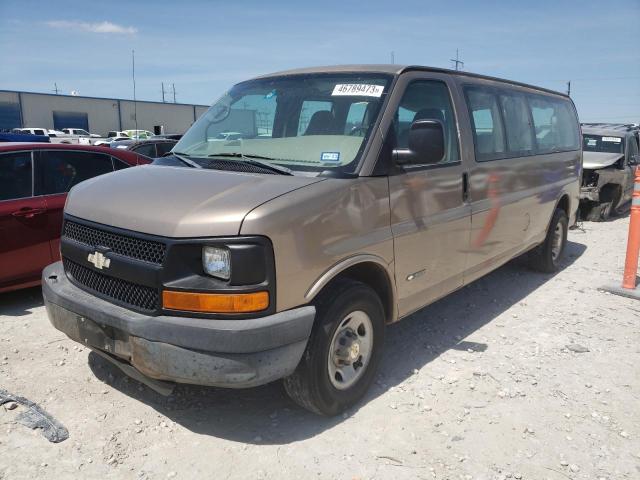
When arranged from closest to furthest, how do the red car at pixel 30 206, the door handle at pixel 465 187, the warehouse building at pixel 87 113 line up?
A: the door handle at pixel 465 187 → the red car at pixel 30 206 → the warehouse building at pixel 87 113

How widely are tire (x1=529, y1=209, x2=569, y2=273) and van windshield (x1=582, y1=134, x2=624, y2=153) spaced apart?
5.52 meters

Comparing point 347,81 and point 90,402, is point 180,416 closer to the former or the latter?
point 90,402

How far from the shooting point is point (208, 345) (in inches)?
101

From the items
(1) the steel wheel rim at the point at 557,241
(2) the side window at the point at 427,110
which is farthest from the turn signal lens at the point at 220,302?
(1) the steel wheel rim at the point at 557,241

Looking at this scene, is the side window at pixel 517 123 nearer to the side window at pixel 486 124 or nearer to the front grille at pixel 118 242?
the side window at pixel 486 124

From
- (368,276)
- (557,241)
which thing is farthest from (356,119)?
(557,241)

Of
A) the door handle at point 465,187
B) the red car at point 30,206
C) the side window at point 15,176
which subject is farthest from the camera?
the side window at point 15,176

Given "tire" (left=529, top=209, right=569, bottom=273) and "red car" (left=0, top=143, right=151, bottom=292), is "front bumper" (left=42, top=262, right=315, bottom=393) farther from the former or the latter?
"tire" (left=529, top=209, right=569, bottom=273)

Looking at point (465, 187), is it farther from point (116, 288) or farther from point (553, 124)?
point (553, 124)

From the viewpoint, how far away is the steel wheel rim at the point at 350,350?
3.19 metres

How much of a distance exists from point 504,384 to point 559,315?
180 cm

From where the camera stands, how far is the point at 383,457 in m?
2.88

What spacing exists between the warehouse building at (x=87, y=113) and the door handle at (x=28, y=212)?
48.1 meters

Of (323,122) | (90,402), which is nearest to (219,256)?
(323,122)
